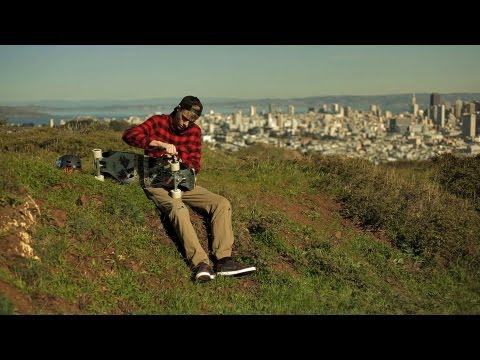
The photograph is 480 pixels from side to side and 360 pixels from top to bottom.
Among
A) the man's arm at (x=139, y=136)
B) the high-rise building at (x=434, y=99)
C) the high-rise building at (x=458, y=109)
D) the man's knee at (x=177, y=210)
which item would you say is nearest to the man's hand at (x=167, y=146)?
the man's arm at (x=139, y=136)

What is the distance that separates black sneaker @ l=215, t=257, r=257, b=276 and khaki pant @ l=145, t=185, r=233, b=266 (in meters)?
0.10

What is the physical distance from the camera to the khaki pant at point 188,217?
278 inches

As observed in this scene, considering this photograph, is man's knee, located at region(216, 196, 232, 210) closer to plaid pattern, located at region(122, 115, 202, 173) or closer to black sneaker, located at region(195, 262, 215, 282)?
plaid pattern, located at region(122, 115, 202, 173)

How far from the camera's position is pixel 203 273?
669 centimetres

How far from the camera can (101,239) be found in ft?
23.0

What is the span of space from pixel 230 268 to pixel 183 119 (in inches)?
89.6

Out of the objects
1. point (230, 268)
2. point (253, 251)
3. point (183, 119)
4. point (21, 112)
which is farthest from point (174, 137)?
point (21, 112)

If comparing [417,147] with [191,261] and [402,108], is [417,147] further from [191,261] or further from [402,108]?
[191,261]

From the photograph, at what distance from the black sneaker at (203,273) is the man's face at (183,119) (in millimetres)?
2164

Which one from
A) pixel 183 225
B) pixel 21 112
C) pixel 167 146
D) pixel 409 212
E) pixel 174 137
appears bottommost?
pixel 409 212

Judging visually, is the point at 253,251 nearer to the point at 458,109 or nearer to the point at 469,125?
the point at 469,125

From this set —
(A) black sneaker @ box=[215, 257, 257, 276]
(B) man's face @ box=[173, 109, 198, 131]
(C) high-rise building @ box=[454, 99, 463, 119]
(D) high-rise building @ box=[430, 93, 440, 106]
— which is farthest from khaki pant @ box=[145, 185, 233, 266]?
(D) high-rise building @ box=[430, 93, 440, 106]

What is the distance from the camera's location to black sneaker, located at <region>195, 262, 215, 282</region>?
670 centimetres
